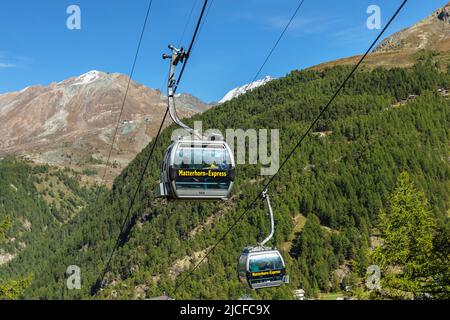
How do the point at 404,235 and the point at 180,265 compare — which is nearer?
the point at 404,235

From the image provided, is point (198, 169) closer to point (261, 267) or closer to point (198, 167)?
point (198, 167)

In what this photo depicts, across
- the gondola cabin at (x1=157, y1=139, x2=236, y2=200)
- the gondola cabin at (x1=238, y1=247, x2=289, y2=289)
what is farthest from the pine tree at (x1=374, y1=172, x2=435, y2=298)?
the gondola cabin at (x1=157, y1=139, x2=236, y2=200)

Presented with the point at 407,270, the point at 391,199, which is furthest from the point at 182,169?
the point at 391,199

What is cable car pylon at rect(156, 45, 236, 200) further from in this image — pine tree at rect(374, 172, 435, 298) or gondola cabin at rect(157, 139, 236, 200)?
pine tree at rect(374, 172, 435, 298)

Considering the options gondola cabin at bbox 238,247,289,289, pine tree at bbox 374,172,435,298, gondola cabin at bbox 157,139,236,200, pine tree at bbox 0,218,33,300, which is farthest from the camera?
pine tree at bbox 0,218,33,300
